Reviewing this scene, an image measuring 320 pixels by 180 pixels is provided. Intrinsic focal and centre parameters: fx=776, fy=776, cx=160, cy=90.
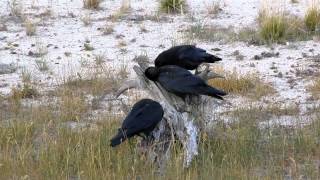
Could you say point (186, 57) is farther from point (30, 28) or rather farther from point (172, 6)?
point (172, 6)

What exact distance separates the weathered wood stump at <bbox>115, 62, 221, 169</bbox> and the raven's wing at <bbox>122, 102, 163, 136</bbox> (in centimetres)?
19

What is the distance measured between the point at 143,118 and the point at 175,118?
39cm

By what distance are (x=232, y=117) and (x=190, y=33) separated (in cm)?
370

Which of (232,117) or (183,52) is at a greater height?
(183,52)

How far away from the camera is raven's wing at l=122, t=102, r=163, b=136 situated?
656 cm

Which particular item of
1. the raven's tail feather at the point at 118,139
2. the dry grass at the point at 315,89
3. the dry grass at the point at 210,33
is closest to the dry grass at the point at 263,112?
the dry grass at the point at 315,89

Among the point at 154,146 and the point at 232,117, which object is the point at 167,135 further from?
the point at 232,117

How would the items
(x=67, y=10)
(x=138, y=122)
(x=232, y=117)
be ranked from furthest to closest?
1. (x=67, y=10)
2. (x=232, y=117)
3. (x=138, y=122)

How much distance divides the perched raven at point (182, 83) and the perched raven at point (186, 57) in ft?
0.77

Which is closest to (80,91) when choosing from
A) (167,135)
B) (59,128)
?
(59,128)

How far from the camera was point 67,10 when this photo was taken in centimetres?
1292

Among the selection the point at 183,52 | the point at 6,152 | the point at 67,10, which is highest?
the point at 183,52

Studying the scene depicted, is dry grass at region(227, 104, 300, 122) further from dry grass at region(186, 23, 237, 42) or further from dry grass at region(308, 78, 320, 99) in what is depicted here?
dry grass at region(186, 23, 237, 42)

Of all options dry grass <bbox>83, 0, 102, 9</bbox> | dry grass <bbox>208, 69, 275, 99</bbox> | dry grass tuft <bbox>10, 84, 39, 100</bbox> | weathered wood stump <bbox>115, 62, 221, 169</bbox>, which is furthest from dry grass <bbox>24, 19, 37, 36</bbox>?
weathered wood stump <bbox>115, 62, 221, 169</bbox>
